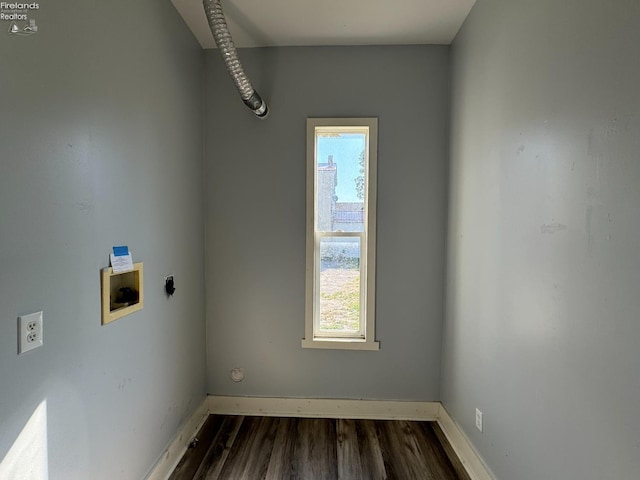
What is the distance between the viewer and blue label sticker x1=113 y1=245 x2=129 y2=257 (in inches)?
55.8

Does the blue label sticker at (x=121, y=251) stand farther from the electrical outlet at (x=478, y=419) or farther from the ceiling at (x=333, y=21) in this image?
the electrical outlet at (x=478, y=419)

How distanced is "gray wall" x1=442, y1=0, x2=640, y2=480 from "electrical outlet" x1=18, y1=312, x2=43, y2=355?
5.75 feet

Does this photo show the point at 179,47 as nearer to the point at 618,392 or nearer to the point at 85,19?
the point at 85,19

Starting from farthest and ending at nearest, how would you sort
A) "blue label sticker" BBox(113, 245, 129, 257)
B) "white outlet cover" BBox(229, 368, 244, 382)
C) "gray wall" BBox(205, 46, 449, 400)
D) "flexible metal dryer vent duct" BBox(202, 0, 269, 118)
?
→ "white outlet cover" BBox(229, 368, 244, 382) < "gray wall" BBox(205, 46, 449, 400) < "flexible metal dryer vent duct" BBox(202, 0, 269, 118) < "blue label sticker" BBox(113, 245, 129, 257)

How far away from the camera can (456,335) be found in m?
2.14

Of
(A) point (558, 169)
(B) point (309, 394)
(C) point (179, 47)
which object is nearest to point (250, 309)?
(B) point (309, 394)

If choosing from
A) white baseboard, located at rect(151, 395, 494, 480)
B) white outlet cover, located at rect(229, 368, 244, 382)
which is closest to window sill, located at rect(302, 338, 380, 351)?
white baseboard, located at rect(151, 395, 494, 480)

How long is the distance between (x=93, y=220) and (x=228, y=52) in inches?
48.5

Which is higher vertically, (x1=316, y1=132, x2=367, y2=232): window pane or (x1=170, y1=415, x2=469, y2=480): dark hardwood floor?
(x1=316, y1=132, x2=367, y2=232): window pane

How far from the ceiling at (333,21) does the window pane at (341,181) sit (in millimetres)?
649

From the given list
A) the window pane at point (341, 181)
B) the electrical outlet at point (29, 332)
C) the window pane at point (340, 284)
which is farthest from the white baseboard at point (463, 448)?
the electrical outlet at point (29, 332)

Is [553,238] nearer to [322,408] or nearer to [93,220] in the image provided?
[93,220]

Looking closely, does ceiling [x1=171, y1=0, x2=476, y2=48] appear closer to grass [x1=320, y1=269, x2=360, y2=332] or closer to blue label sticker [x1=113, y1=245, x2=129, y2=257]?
blue label sticker [x1=113, y1=245, x2=129, y2=257]

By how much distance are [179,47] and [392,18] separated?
1.33 meters
